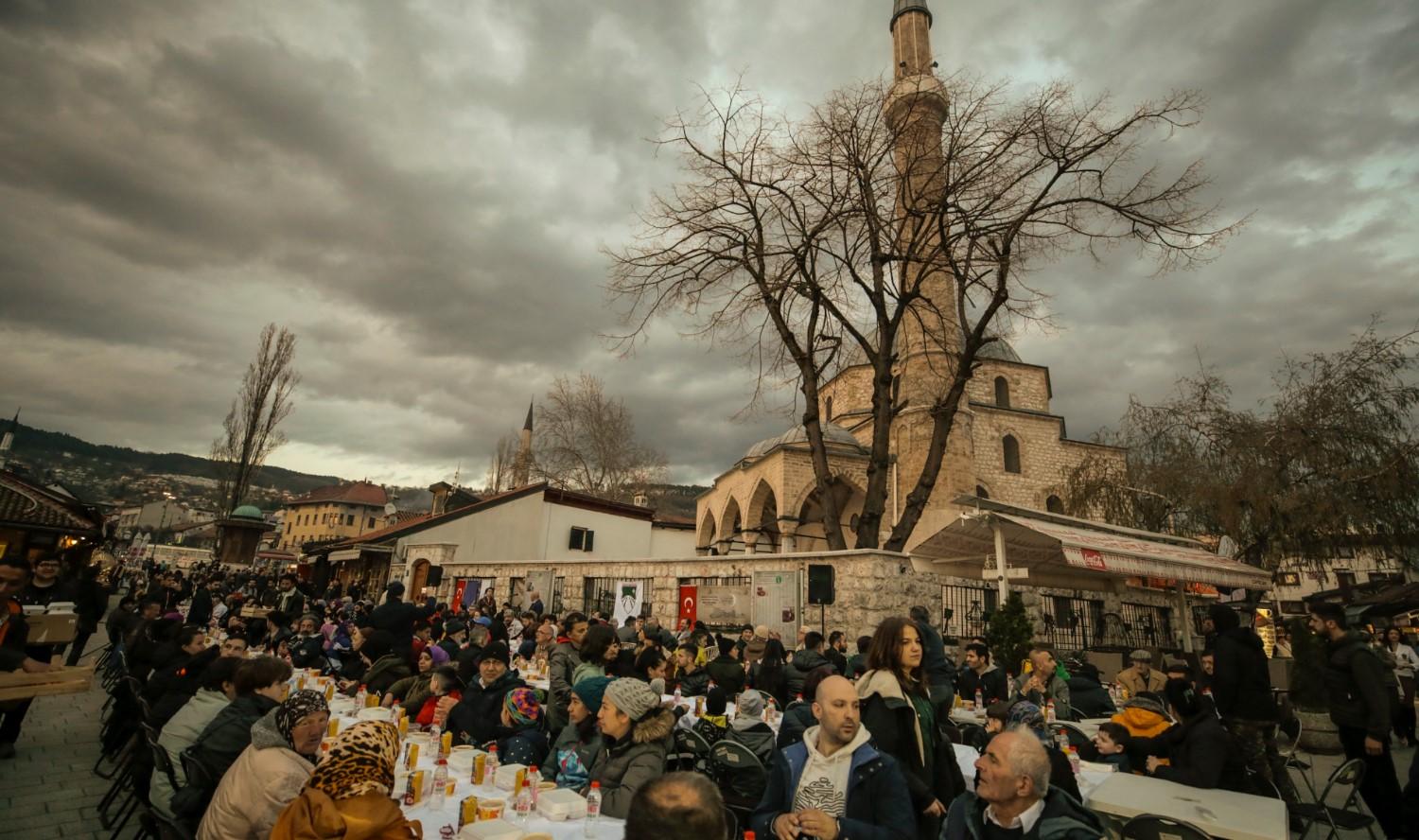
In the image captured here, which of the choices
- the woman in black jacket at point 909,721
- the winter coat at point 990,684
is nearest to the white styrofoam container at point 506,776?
the woman in black jacket at point 909,721

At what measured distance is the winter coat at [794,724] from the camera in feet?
13.2

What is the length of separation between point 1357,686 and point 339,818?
23.5 ft

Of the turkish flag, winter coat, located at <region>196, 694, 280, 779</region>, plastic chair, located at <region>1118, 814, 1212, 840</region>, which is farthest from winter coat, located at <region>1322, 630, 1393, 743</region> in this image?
the turkish flag

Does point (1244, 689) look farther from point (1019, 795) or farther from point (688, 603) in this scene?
point (688, 603)

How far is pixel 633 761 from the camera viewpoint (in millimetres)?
3305

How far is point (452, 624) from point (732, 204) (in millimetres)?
10397

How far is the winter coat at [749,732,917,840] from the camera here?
243 centimetres

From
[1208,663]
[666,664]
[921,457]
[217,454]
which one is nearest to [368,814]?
[666,664]

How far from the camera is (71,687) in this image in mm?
5605

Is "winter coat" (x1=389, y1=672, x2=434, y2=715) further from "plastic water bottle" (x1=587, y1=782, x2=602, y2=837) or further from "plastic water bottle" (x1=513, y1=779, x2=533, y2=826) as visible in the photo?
"plastic water bottle" (x1=587, y1=782, x2=602, y2=837)

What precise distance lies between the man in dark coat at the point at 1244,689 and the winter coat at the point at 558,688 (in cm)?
511

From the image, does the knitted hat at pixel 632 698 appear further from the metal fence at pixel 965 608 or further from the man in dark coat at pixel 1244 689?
the metal fence at pixel 965 608

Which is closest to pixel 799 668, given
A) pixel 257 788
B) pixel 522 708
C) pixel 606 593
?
pixel 522 708

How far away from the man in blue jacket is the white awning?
29.0ft
